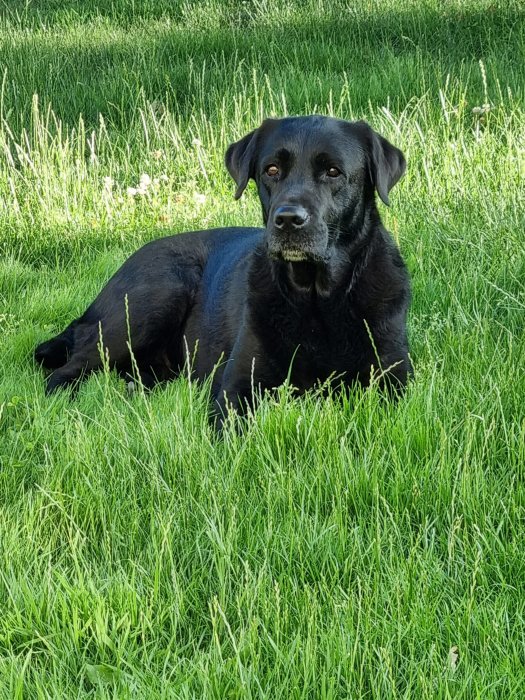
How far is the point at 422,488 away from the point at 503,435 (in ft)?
1.50

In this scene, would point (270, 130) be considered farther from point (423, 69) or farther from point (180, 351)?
point (423, 69)

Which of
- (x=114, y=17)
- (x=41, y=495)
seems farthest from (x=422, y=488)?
(x=114, y=17)

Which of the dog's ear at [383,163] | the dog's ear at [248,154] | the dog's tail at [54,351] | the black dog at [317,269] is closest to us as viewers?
the black dog at [317,269]

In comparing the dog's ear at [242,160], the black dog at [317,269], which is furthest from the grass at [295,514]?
the dog's ear at [242,160]

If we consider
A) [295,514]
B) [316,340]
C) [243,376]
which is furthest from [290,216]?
[295,514]

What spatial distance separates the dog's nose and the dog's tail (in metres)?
1.50

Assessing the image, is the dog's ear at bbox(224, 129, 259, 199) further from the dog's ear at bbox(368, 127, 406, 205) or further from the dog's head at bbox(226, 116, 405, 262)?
the dog's ear at bbox(368, 127, 406, 205)

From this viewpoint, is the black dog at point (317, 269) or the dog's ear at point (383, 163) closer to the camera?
the black dog at point (317, 269)

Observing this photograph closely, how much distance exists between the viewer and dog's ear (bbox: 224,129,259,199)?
376 cm

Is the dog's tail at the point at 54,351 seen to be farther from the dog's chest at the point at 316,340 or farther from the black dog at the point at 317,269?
the dog's chest at the point at 316,340

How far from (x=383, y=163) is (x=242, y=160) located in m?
0.65

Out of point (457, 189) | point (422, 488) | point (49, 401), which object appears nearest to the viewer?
point (422, 488)

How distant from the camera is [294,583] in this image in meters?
Answer: 2.13

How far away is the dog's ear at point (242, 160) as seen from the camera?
376 cm
